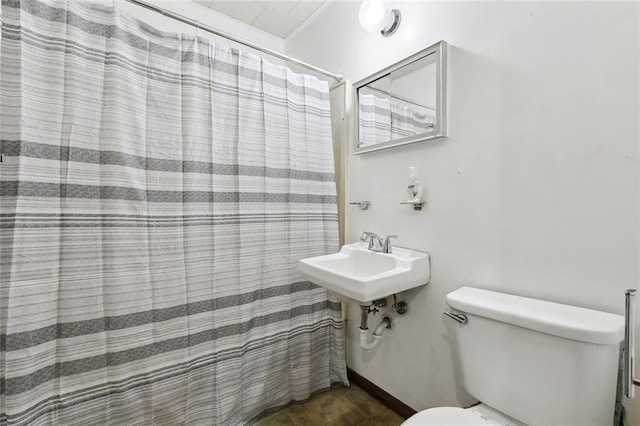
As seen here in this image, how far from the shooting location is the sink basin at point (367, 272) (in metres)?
1.07

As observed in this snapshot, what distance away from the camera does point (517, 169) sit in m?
1.02

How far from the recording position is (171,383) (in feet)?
3.97

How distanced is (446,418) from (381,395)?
2.46ft

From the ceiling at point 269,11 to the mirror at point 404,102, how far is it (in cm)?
74

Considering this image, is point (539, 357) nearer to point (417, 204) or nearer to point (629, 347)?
point (629, 347)

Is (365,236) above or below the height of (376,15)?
below

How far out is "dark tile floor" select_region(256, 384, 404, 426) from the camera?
1417mm

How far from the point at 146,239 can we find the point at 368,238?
103 centimetres

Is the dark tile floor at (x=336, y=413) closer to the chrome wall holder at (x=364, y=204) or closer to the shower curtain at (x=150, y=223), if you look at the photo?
the shower curtain at (x=150, y=223)

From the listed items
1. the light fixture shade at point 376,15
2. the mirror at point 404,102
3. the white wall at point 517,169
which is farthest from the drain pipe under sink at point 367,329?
the light fixture shade at point 376,15

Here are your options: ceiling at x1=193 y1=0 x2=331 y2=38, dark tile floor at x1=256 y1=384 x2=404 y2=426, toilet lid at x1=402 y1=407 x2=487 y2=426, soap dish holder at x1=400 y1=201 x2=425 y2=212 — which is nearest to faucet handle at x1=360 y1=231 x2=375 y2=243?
soap dish holder at x1=400 y1=201 x2=425 y2=212

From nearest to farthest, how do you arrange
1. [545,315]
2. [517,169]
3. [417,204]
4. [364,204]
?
[545,315], [517,169], [417,204], [364,204]

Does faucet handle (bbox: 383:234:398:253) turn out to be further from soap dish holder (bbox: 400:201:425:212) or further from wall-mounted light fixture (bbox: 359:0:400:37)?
wall-mounted light fixture (bbox: 359:0:400:37)

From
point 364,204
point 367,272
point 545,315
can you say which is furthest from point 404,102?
point 545,315
